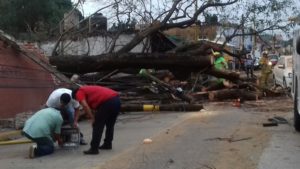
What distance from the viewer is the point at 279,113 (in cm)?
1834

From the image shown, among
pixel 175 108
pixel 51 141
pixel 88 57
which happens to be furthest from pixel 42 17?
pixel 51 141

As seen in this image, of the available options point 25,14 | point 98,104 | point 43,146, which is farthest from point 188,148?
point 25,14

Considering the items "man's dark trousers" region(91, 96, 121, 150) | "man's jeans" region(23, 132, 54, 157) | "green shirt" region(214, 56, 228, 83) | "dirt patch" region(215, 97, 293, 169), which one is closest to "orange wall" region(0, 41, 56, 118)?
"man's jeans" region(23, 132, 54, 157)

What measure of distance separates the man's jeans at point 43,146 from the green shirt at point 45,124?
63mm

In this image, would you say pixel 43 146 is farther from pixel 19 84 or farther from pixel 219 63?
pixel 219 63

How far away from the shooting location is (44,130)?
34.9 feet

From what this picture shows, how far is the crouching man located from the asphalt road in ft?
0.66

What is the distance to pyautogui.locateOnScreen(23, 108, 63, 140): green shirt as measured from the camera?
10.6 metres

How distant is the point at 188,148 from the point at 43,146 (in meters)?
2.65

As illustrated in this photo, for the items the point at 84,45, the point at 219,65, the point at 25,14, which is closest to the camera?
the point at 219,65

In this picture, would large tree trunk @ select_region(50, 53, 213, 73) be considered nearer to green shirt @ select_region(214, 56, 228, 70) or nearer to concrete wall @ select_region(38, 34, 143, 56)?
concrete wall @ select_region(38, 34, 143, 56)

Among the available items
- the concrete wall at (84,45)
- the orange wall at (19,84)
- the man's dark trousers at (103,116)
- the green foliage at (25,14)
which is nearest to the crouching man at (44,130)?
the man's dark trousers at (103,116)

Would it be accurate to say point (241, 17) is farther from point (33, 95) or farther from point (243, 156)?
point (243, 156)

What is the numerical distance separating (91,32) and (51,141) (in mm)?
12933
